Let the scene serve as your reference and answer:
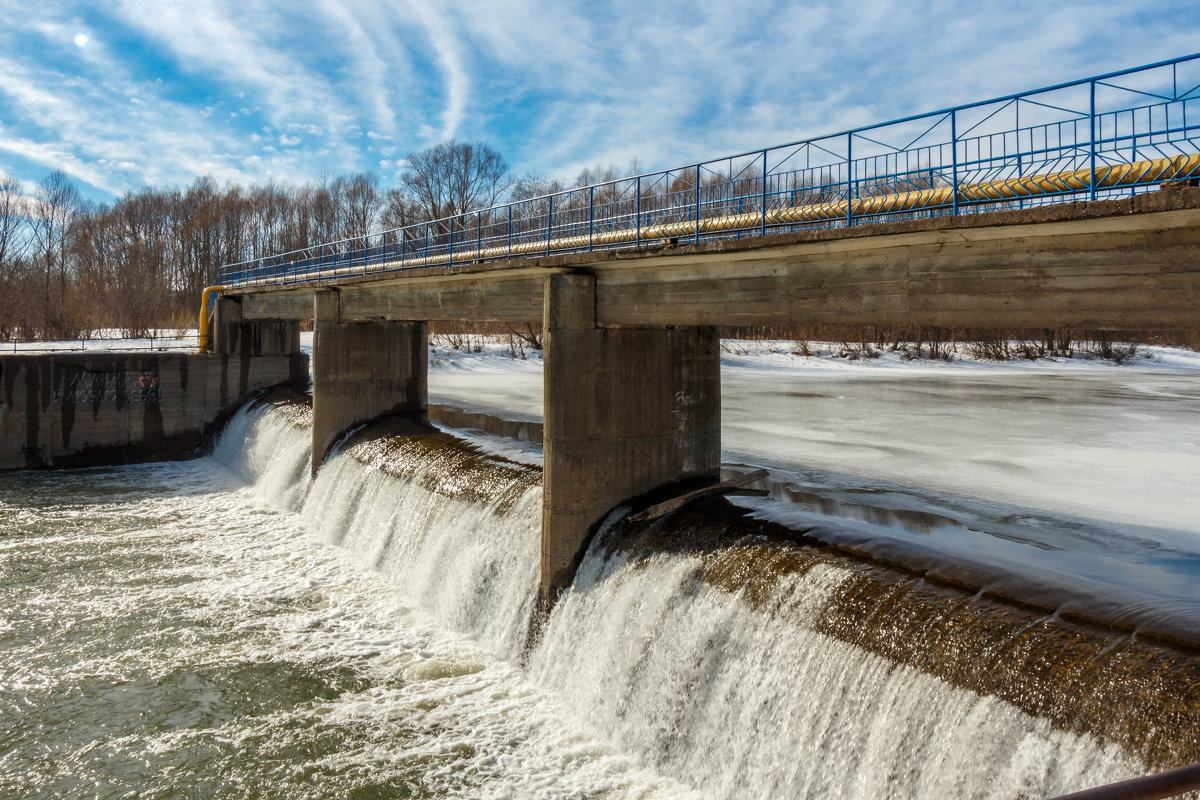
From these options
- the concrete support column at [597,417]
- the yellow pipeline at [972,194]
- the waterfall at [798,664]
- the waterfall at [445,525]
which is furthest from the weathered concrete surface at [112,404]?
the yellow pipeline at [972,194]

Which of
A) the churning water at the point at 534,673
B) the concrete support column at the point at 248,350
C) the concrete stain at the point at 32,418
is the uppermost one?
the concrete support column at the point at 248,350

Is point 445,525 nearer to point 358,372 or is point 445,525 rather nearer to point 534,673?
point 534,673

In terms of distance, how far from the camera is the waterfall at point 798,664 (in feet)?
19.4

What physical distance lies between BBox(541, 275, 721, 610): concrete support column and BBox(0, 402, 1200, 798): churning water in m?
0.63

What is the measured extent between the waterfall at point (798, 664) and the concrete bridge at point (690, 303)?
1217 millimetres

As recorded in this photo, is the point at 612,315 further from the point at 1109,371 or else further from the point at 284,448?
the point at 1109,371

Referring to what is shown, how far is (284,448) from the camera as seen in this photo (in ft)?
73.3

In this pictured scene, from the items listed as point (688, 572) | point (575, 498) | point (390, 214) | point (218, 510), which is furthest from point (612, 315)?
point (390, 214)

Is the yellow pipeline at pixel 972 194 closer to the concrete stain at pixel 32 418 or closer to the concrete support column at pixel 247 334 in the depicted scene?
the concrete support column at pixel 247 334

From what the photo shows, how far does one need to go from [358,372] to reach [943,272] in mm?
16128

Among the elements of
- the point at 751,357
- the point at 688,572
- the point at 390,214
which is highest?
the point at 390,214

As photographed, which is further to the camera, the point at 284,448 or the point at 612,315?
the point at 284,448

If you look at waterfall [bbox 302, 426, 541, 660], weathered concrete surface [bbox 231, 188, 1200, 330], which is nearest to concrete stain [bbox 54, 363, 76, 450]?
waterfall [bbox 302, 426, 541, 660]

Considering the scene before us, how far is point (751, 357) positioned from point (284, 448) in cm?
3271
